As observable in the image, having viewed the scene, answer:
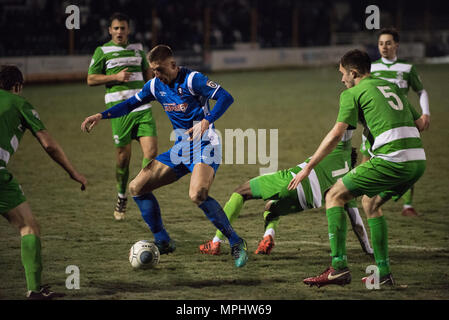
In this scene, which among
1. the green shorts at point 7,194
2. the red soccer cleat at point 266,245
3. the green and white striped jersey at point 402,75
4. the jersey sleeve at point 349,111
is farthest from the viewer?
the green and white striped jersey at point 402,75

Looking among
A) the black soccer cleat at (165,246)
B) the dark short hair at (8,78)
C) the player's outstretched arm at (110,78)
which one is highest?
the dark short hair at (8,78)

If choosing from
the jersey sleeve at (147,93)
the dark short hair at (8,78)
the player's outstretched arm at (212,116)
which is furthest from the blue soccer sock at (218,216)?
the dark short hair at (8,78)

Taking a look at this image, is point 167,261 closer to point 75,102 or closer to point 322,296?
point 322,296

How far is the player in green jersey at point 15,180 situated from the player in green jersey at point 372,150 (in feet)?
6.27

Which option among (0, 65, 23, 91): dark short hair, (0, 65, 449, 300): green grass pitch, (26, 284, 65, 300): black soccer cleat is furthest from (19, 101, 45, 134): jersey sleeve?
(0, 65, 449, 300): green grass pitch

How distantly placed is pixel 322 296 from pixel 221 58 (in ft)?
75.1

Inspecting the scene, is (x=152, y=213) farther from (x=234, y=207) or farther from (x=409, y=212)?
(x=409, y=212)

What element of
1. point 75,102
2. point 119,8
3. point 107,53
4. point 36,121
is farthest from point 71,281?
point 119,8

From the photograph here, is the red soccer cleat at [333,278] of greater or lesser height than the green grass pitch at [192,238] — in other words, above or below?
above

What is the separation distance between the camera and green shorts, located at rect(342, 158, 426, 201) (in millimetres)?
5102

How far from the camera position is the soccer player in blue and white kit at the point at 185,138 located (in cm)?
583

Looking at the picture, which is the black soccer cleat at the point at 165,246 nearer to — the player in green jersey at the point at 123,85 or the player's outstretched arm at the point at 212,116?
the player's outstretched arm at the point at 212,116

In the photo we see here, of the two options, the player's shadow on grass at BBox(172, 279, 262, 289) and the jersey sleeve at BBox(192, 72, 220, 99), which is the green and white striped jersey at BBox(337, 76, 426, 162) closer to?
the jersey sleeve at BBox(192, 72, 220, 99)

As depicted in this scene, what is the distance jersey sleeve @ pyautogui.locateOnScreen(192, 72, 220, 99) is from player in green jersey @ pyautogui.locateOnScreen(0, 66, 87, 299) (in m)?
1.54
